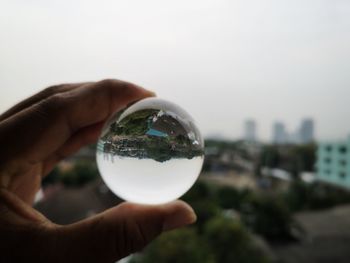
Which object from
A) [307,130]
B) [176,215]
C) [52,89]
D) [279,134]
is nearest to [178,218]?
[176,215]

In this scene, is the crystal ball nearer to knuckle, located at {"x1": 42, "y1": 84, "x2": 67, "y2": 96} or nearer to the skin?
the skin

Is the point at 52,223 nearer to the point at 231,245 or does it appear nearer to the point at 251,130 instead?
the point at 231,245

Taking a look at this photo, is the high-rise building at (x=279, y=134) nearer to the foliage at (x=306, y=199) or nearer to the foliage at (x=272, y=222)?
the foliage at (x=306, y=199)

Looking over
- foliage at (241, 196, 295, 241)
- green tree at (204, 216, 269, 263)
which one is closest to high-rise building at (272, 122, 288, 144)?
foliage at (241, 196, 295, 241)

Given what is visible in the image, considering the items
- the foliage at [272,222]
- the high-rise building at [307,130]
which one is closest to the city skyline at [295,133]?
the high-rise building at [307,130]

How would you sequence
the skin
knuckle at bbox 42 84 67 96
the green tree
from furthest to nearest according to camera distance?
the green tree, knuckle at bbox 42 84 67 96, the skin

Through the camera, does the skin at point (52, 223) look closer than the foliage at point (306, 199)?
Yes
